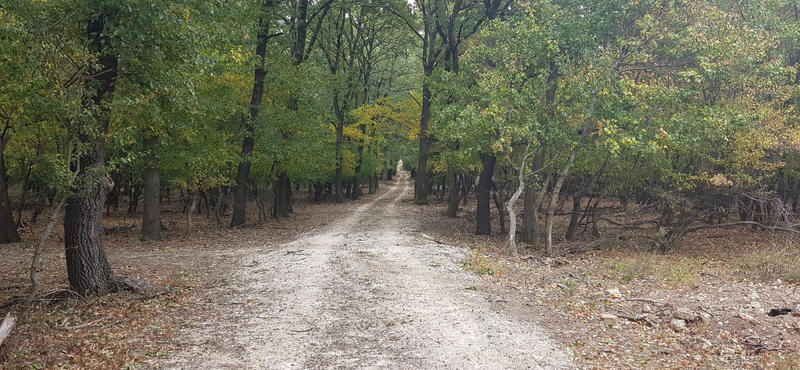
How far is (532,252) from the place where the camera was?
54.4 feet

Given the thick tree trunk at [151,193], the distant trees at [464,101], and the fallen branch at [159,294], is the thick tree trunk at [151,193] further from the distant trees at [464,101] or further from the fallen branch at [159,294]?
the fallen branch at [159,294]

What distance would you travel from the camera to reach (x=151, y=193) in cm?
1641

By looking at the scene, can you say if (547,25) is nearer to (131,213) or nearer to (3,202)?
(3,202)

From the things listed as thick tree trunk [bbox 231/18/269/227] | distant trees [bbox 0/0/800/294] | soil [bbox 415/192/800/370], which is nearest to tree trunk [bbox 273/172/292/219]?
distant trees [bbox 0/0/800/294]

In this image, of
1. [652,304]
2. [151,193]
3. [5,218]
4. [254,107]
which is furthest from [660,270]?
[5,218]

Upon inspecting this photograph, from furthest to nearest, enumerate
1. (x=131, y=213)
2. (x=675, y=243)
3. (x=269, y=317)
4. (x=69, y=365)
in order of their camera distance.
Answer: (x=131, y=213) → (x=675, y=243) → (x=269, y=317) → (x=69, y=365)

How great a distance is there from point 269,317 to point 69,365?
2828 millimetres

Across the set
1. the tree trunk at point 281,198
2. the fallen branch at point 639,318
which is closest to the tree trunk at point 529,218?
the fallen branch at point 639,318

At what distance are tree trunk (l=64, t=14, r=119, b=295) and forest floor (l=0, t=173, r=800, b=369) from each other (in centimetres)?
43

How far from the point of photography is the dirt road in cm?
621

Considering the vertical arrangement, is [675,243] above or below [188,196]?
below

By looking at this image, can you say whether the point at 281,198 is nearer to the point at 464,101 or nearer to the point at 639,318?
the point at 464,101

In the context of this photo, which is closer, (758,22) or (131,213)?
(758,22)

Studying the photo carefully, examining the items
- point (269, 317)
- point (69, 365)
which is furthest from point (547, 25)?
point (69, 365)
